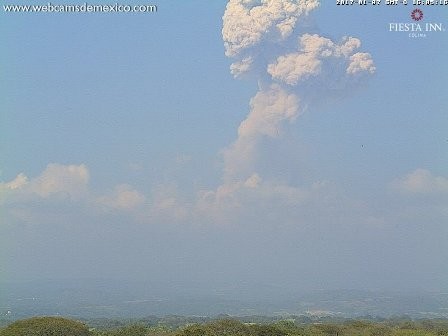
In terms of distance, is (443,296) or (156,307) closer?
(156,307)

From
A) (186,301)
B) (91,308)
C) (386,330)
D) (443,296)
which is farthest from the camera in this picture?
(443,296)

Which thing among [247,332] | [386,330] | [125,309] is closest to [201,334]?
[247,332]

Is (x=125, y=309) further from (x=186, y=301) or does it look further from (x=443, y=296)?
(x=443, y=296)

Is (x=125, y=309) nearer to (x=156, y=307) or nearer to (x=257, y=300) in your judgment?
(x=156, y=307)

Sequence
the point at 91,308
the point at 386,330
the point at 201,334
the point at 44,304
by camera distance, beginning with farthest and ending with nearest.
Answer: the point at 44,304 → the point at 91,308 → the point at 386,330 → the point at 201,334

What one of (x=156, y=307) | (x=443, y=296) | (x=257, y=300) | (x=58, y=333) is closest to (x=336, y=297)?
(x=257, y=300)

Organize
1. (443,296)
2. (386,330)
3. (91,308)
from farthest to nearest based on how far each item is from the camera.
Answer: (443,296) → (91,308) → (386,330)

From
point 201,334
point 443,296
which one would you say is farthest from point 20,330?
point 443,296

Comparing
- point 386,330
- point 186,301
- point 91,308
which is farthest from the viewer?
point 186,301

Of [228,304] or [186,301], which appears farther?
[186,301]
